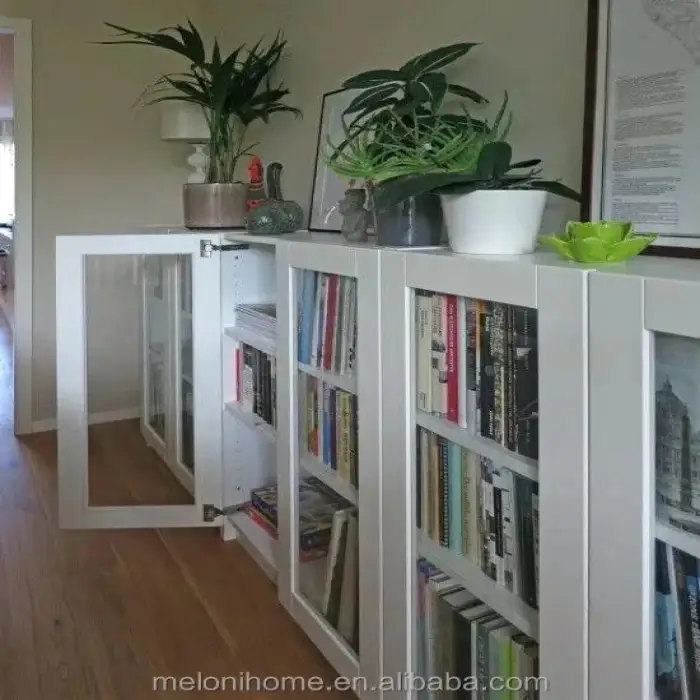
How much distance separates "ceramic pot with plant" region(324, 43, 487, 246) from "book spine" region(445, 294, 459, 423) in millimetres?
254

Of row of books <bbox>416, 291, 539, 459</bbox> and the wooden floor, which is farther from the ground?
row of books <bbox>416, 291, 539, 459</bbox>

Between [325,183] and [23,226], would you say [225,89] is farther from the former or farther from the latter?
[23,226]

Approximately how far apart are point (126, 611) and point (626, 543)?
60.5 inches

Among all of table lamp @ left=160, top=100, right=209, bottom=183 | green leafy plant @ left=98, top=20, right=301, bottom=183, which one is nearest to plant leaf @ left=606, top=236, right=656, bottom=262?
green leafy plant @ left=98, top=20, right=301, bottom=183

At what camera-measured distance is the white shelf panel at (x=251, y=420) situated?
2.20 metres

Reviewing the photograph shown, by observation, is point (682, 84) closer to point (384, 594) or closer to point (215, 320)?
point (384, 594)

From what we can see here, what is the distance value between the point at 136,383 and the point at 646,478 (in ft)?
6.51

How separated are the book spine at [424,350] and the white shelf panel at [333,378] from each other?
27cm

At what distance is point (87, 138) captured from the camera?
12.5ft

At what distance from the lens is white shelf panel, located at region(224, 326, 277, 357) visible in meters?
2.15

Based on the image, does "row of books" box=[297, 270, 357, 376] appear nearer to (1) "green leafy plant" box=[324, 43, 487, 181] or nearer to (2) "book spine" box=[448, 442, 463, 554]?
(1) "green leafy plant" box=[324, 43, 487, 181]

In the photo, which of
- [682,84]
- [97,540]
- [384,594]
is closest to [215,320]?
[97,540]

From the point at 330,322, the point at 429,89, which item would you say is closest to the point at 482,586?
the point at 330,322

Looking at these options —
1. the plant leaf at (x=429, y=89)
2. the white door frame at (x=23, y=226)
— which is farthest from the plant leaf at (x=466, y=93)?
the white door frame at (x=23, y=226)
